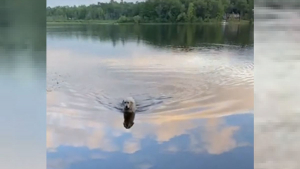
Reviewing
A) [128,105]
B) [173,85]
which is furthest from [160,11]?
[128,105]

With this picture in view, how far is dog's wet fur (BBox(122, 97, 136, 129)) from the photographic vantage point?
2131mm

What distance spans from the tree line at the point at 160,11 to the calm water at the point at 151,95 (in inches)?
2.5

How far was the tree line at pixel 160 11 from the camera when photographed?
2.17 metres

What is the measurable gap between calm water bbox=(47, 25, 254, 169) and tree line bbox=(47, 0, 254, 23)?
64 mm

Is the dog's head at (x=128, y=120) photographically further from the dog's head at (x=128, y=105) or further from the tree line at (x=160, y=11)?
the tree line at (x=160, y=11)

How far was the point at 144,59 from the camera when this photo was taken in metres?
2.16

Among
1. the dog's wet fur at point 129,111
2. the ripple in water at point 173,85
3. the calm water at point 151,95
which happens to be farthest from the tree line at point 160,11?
the dog's wet fur at point 129,111

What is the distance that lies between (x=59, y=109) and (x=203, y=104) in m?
0.90

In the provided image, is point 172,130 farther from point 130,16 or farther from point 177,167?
point 130,16

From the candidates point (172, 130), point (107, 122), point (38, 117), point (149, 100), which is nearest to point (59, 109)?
point (38, 117)

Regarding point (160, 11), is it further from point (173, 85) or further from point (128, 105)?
point (128, 105)

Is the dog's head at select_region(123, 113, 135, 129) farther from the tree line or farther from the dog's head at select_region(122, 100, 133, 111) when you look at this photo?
the tree line

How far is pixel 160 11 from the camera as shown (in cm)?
222

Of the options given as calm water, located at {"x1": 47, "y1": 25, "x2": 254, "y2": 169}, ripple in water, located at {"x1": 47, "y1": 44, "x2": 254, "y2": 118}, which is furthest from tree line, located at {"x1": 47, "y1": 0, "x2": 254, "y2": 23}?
ripple in water, located at {"x1": 47, "y1": 44, "x2": 254, "y2": 118}
